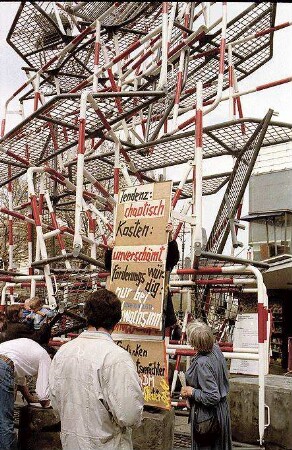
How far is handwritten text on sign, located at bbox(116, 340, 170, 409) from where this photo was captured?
4.48m

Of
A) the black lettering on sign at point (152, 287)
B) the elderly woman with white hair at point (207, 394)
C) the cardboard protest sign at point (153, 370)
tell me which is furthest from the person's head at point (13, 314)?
the elderly woman with white hair at point (207, 394)

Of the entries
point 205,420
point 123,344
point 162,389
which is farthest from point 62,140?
point 205,420

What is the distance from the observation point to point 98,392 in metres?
2.90

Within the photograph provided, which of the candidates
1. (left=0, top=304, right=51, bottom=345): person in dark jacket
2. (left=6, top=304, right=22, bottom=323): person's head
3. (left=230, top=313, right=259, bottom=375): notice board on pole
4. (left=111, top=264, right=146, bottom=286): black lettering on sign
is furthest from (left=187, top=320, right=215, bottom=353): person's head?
(left=6, top=304, right=22, bottom=323): person's head

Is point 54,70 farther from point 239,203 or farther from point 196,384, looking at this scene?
point 196,384

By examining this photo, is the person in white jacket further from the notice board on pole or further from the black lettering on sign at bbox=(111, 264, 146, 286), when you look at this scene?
the notice board on pole

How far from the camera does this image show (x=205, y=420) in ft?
13.3

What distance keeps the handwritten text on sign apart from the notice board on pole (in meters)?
1.46

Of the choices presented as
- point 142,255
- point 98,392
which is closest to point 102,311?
point 98,392

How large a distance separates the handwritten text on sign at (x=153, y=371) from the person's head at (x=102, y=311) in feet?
4.67

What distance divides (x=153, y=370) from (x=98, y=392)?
1.69 metres

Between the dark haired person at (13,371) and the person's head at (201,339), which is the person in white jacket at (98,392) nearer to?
the person's head at (201,339)

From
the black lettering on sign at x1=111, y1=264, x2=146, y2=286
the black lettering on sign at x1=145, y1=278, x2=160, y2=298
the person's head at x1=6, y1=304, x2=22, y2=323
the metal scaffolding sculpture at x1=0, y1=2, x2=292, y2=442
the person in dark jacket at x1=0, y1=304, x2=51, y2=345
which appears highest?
the metal scaffolding sculpture at x1=0, y1=2, x2=292, y2=442

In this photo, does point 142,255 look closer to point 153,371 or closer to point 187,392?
point 153,371
